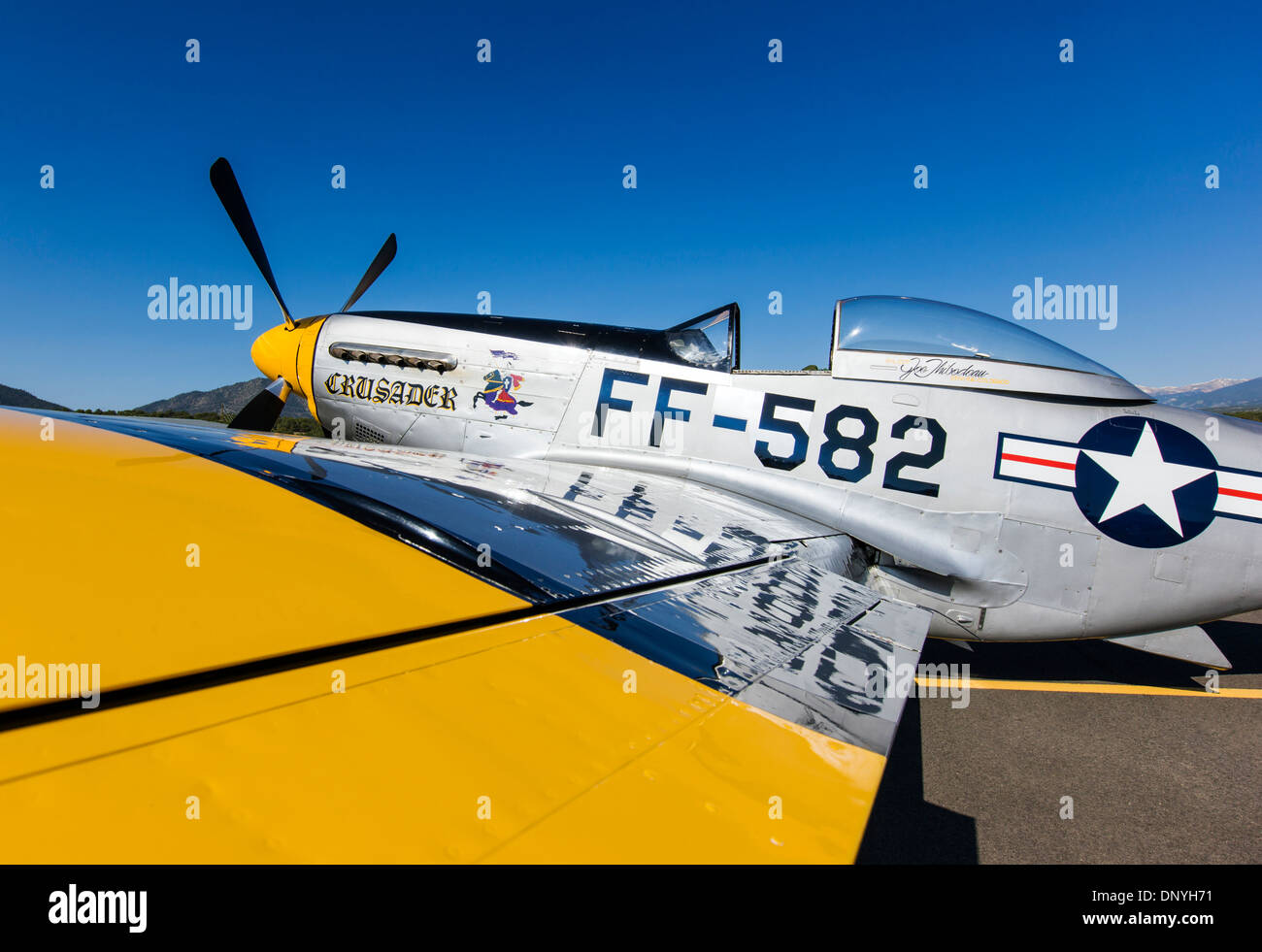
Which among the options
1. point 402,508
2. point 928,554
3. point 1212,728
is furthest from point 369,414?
point 1212,728

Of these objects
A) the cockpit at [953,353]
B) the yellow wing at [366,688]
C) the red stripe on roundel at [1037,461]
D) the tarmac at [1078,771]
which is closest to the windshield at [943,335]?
the cockpit at [953,353]

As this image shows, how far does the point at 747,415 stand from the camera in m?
4.10

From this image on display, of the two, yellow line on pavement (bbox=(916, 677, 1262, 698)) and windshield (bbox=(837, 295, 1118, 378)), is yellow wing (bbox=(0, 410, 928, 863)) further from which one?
yellow line on pavement (bbox=(916, 677, 1262, 698))

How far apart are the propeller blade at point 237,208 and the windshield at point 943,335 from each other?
17.2 feet

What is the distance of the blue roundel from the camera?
11.4 ft

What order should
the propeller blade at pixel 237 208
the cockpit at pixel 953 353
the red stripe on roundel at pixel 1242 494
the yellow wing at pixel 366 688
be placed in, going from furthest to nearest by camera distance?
the propeller blade at pixel 237 208, the cockpit at pixel 953 353, the red stripe on roundel at pixel 1242 494, the yellow wing at pixel 366 688

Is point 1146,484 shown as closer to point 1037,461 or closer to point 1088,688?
point 1037,461

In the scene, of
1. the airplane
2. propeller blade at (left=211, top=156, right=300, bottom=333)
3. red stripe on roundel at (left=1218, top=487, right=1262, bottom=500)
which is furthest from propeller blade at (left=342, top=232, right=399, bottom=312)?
red stripe on roundel at (left=1218, top=487, right=1262, bottom=500)

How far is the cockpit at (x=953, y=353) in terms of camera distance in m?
3.70

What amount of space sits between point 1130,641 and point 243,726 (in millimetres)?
4934

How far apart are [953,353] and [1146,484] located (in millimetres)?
1374

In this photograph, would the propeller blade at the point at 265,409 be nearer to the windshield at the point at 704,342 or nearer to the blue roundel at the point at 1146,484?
the windshield at the point at 704,342

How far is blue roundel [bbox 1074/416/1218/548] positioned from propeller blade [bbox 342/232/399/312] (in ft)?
20.9
